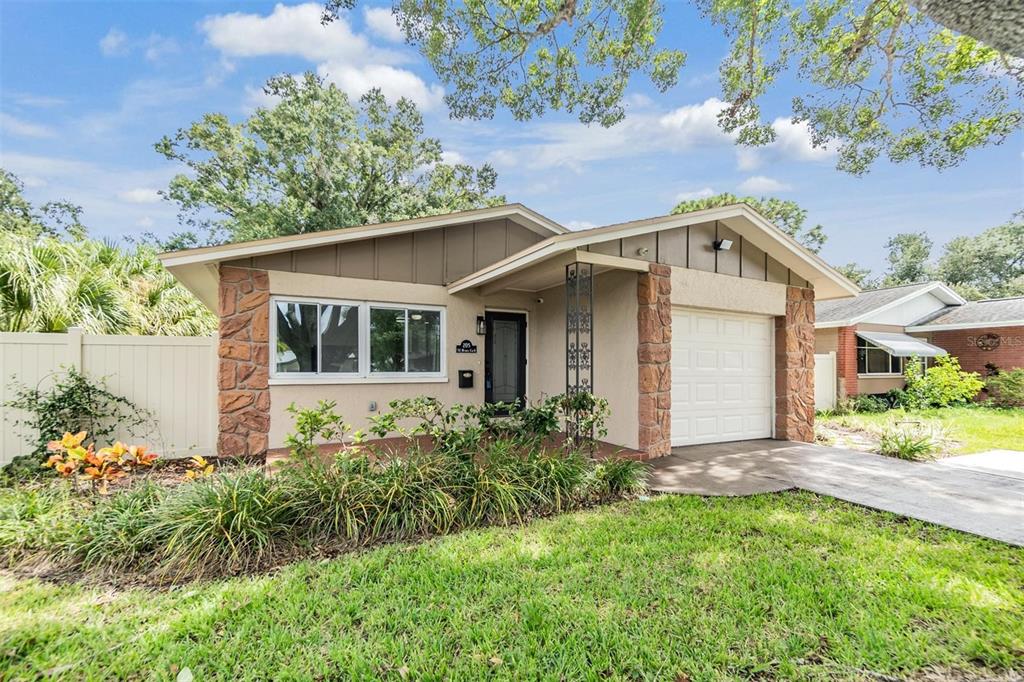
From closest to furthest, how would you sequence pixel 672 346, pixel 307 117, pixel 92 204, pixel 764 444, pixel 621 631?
pixel 621 631, pixel 672 346, pixel 764 444, pixel 307 117, pixel 92 204

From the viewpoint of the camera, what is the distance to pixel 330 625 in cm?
269

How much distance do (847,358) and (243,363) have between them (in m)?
16.0

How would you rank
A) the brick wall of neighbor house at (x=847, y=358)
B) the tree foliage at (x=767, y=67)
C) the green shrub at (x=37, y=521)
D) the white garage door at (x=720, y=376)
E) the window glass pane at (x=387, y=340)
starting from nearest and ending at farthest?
the green shrub at (x=37, y=521) → the white garage door at (x=720, y=376) → the window glass pane at (x=387, y=340) → the tree foliage at (x=767, y=67) → the brick wall of neighbor house at (x=847, y=358)

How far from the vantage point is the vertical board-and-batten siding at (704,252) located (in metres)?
6.61

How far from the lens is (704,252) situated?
7.41 meters

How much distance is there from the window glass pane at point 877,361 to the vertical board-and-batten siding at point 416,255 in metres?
12.7

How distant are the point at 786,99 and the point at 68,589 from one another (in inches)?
560

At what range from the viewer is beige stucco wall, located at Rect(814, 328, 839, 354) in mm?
14086

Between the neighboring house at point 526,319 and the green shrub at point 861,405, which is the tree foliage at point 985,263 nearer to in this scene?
the green shrub at point 861,405

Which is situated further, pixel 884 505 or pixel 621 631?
pixel 884 505

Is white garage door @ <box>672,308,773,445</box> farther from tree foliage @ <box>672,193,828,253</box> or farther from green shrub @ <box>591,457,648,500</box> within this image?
tree foliage @ <box>672,193,828,253</box>

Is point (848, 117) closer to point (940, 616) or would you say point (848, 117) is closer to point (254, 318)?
point (940, 616)

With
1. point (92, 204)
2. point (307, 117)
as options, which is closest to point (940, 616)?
point (307, 117)

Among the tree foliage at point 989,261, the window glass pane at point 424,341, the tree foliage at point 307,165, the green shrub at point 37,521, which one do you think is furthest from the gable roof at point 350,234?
the tree foliage at point 989,261
